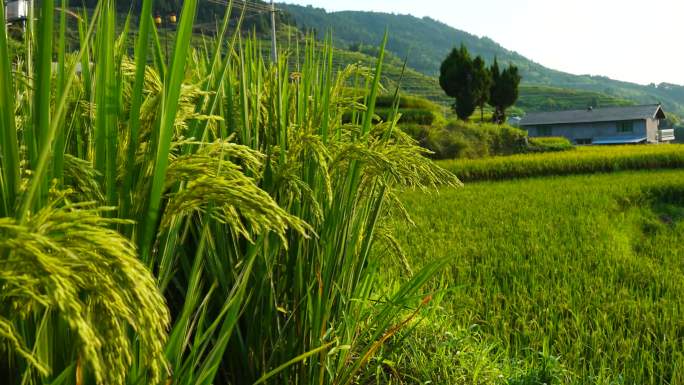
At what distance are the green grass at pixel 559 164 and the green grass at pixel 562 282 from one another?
4.38 m

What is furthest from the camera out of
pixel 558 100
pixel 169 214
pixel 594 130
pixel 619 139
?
pixel 558 100

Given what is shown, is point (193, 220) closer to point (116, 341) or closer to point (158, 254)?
point (158, 254)

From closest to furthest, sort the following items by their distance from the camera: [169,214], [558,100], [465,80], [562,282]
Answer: [169,214]
[562,282]
[465,80]
[558,100]

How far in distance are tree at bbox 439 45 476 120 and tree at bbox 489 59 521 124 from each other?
396cm

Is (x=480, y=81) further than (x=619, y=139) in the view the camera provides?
No

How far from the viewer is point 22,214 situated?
749mm

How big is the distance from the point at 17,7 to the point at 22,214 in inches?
156

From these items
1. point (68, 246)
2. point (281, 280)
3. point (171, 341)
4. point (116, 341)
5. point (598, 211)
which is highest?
point (68, 246)

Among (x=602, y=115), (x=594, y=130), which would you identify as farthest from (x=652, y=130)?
(x=594, y=130)

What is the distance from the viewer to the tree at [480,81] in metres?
32.4

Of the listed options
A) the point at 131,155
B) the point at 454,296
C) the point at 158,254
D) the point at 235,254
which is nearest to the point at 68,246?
the point at 131,155

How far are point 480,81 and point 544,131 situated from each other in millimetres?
23717

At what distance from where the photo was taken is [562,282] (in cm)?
474

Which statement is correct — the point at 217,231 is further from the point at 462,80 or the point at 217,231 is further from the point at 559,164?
the point at 462,80
